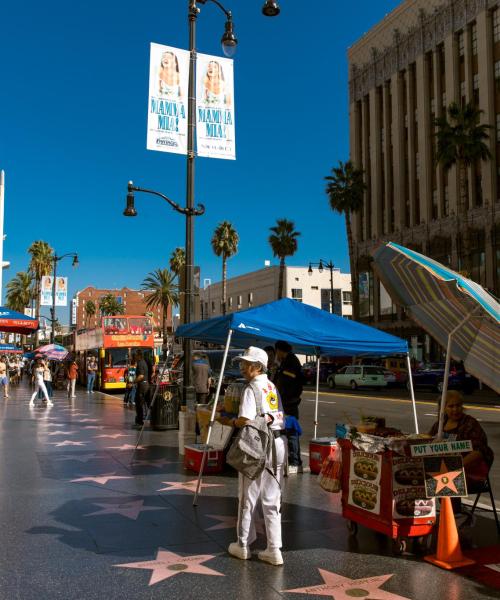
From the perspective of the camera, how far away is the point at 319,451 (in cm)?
912

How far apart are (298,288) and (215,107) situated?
61151 millimetres

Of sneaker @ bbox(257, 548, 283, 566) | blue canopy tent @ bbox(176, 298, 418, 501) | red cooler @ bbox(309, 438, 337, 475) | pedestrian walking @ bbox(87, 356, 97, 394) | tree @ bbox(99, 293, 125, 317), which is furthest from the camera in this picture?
tree @ bbox(99, 293, 125, 317)

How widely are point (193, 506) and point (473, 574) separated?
3.35 meters

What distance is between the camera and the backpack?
5.28 m

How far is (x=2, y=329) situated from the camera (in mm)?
11539

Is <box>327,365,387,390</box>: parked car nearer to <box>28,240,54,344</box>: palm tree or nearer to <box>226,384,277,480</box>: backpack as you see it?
<box>226,384,277,480</box>: backpack

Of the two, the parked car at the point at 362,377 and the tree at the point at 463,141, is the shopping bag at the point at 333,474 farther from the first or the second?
the tree at the point at 463,141

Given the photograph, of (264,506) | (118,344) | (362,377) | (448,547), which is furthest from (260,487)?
(362,377)

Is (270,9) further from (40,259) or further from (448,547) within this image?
(40,259)

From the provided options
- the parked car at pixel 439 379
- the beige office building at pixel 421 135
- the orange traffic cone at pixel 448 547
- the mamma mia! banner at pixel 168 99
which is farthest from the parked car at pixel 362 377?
the orange traffic cone at pixel 448 547

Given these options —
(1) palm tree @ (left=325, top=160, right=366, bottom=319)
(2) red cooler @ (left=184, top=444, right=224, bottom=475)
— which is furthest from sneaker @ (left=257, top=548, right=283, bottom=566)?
(1) palm tree @ (left=325, top=160, right=366, bottom=319)

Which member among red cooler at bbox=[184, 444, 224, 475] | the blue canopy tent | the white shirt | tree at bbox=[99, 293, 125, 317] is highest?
tree at bbox=[99, 293, 125, 317]

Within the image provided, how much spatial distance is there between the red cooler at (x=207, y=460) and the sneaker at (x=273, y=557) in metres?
3.91

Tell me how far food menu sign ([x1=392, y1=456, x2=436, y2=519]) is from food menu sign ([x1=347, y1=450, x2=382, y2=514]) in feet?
0.61
